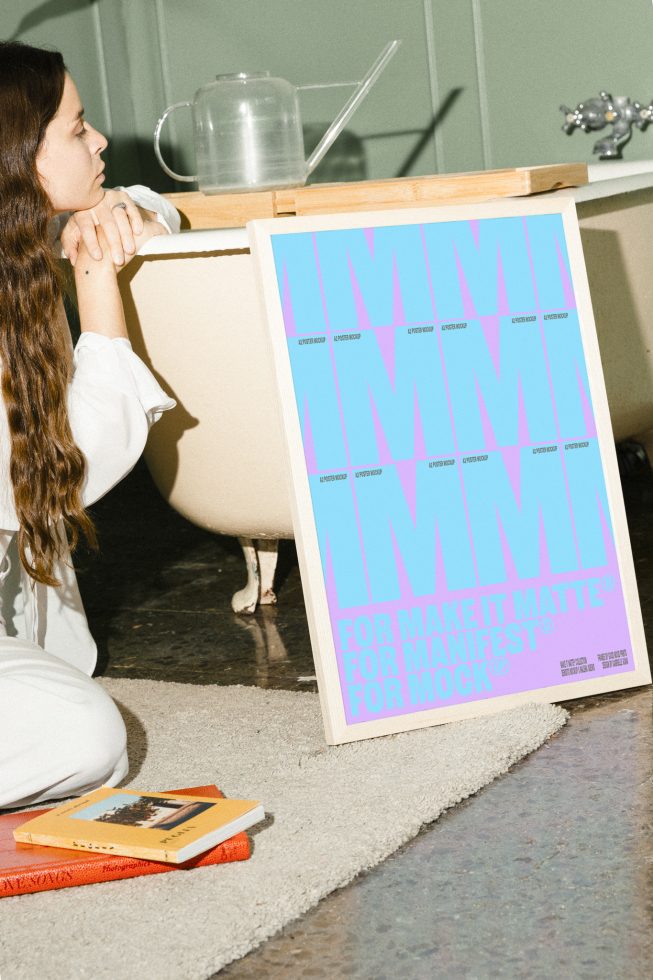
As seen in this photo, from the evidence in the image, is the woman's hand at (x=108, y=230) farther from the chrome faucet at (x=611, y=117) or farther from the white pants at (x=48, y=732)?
the chrome faucet at (x=611, y=117)

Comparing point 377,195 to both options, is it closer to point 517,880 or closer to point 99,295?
point 99,295

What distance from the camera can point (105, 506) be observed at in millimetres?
3273

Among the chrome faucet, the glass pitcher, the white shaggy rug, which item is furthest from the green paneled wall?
the white shaggy rug

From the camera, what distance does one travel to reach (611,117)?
115 inches

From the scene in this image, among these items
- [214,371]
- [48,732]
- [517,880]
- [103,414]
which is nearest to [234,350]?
[214,371]

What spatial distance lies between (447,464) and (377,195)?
0.61 m

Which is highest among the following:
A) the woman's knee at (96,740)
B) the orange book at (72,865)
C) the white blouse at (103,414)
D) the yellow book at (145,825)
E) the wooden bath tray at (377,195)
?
the wooden bath tray at (377,195)

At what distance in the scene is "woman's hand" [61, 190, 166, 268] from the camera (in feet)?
5.63

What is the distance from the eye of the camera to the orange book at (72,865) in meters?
1.23

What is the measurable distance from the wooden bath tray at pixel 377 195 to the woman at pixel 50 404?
0.52 m

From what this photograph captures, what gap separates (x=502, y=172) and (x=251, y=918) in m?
1.26

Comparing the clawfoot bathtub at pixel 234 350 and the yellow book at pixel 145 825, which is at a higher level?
the clawfoot bathtub at pixel 234 350

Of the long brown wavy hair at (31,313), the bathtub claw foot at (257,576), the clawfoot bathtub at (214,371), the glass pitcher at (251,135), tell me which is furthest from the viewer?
the glass pitcher at (251,135)

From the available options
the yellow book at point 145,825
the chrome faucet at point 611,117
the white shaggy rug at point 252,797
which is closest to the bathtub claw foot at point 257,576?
the white shaggy rug at point 252,797
